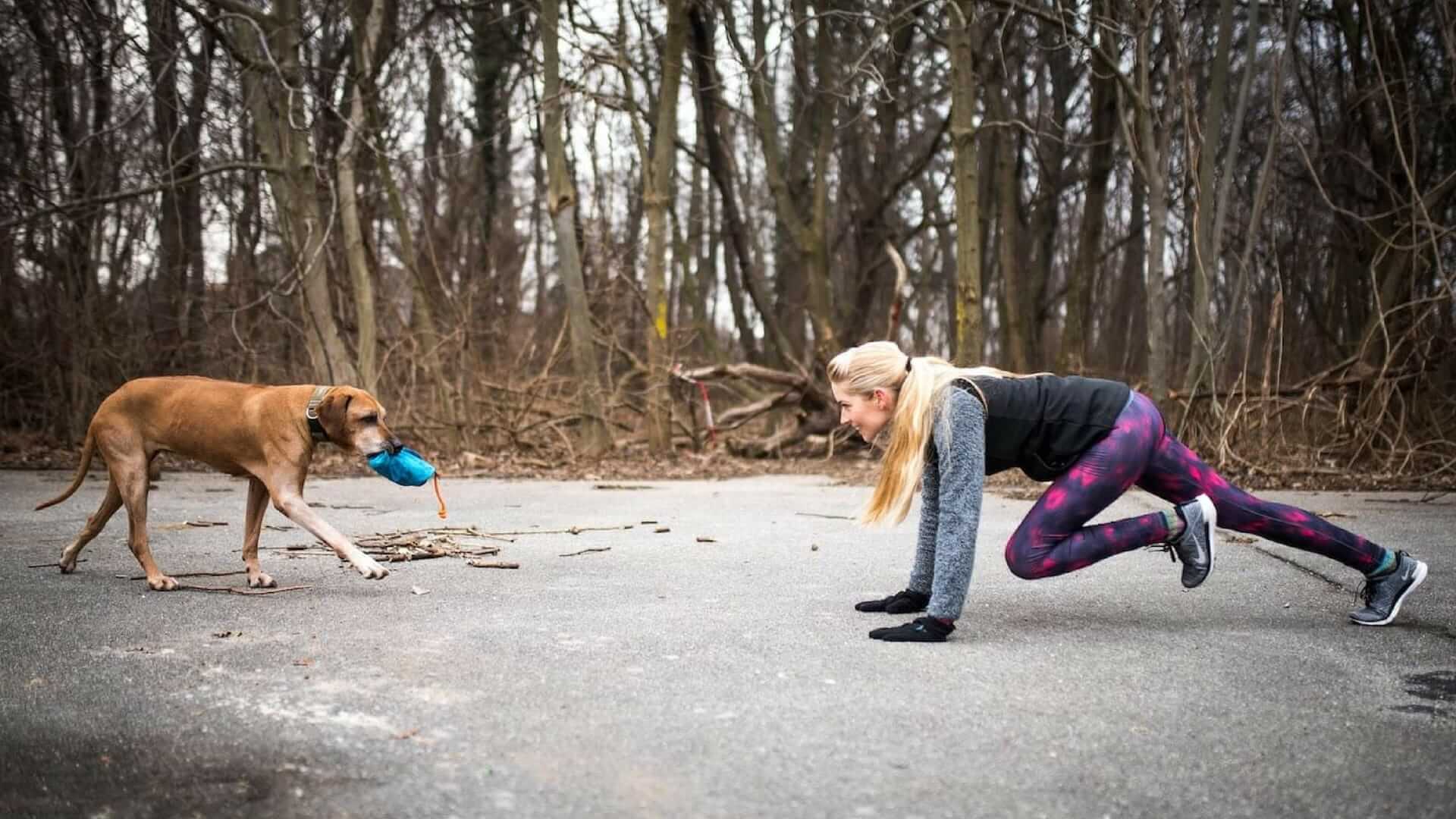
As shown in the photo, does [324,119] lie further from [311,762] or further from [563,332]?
[311,762]

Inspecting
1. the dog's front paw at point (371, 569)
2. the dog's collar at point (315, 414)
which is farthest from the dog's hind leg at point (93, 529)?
the dog's front paw at point (371, 569)

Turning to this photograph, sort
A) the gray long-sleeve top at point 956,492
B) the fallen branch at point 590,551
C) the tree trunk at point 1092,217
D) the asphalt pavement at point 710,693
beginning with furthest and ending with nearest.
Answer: the tree trunk at point 1092,217, the fallen branch at point 590,551, the gray long-sleeve top at point 956,492, the asphalt pavement at point 710,693

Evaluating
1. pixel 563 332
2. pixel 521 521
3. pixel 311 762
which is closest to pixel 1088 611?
→ pixel 311 762

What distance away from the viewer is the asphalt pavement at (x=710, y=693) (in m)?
2.75

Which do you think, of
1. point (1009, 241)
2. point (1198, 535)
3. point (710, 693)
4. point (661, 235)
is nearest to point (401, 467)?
point (710, 693)

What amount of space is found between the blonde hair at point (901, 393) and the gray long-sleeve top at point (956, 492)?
61 mm

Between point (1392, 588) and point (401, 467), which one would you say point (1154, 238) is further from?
point (401, 467)

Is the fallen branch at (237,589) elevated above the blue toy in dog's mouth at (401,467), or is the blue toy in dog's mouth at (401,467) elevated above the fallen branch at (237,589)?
the blue toy in dog's mouth at (401,467)

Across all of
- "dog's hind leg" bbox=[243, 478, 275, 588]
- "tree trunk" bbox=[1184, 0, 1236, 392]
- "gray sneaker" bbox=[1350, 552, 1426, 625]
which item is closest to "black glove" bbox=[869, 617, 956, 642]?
"gray sneaker" bbox=[1350, 552, 1426, 625]

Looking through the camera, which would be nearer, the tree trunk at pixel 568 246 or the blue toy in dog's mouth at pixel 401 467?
the blue toy in dog's mouth at pixel 401 467

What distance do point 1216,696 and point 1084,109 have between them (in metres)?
21.5

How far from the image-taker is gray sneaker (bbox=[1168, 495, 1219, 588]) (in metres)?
4.41

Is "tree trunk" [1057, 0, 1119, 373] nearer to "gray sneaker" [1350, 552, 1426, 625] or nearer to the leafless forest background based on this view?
the leafless forest background

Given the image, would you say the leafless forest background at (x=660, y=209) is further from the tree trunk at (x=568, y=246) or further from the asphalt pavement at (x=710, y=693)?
the asphalt pavement at (x=710, y=693)
